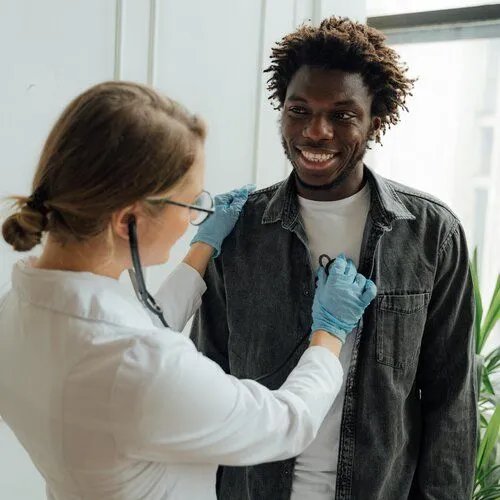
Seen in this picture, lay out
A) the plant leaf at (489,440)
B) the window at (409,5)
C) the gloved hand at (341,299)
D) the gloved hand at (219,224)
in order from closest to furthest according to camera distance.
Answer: the gloved hand at (341,299) < the gloved hand at (219,224) < the plant leaf at (489,440) < the window at (409,5)

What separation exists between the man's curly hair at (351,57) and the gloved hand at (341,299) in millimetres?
340

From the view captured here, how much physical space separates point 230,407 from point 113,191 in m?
0.32

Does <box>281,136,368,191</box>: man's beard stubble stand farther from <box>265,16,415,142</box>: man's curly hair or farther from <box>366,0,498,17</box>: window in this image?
<box>366,0,498,17</box>: window

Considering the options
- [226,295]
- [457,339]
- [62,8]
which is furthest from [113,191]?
[62,8]

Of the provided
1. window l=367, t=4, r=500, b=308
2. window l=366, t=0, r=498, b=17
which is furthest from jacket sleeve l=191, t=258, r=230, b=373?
window l=366, t=0, r=498, b=17

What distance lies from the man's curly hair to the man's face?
2 centimetres

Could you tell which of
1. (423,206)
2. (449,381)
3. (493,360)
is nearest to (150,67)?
(423,206)

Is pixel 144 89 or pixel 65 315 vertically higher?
pixel 144 89

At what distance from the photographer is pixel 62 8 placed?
1.60 meters

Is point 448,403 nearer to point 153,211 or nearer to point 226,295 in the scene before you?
point 226,295

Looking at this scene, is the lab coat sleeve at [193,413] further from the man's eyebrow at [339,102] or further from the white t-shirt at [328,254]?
the man's eyebrow at [339,102]

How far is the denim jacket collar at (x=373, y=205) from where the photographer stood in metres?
1.33

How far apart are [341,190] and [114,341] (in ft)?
2.21

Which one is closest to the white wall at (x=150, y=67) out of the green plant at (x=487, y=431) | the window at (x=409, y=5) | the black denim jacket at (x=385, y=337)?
the window at (x=409, y=5)
